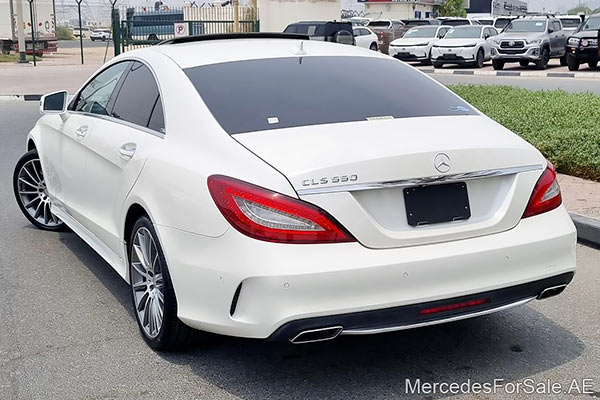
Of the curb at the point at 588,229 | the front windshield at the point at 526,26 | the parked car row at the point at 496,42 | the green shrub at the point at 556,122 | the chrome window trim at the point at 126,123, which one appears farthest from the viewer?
the front windshield at the point at 526,26

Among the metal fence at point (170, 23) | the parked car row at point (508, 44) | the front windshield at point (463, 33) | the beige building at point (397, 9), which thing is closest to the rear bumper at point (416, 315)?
the parked car row at point (508, 44)

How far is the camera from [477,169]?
3.66m

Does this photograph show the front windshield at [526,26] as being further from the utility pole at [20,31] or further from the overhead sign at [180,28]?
the utility pole at [20,31]

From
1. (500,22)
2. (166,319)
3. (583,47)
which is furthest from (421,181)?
(500,22)

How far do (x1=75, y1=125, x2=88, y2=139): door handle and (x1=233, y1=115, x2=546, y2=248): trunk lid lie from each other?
5.94 ft

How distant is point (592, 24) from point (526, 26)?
2.78 meters

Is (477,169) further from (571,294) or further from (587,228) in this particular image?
(587,228)

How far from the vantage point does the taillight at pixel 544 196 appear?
150 inches

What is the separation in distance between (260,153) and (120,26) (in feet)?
83.1

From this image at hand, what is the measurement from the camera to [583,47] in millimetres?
24484

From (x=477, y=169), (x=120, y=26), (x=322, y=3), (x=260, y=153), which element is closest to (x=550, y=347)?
(x=477, y=169)

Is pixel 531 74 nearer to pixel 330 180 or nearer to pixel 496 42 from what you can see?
pixel 496 42

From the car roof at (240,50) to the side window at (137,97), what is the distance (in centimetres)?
14

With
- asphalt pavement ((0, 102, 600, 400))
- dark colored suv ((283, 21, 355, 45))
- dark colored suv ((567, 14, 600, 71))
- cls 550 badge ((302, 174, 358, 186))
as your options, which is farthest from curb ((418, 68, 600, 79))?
cls 550 badge ((302, 174, 358, 186))
